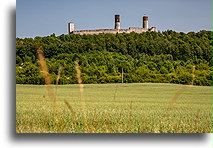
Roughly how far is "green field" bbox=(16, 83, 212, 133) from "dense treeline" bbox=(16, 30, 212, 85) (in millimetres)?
154

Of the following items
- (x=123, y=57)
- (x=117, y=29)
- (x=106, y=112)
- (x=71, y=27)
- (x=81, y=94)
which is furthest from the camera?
(x=81, y=94)

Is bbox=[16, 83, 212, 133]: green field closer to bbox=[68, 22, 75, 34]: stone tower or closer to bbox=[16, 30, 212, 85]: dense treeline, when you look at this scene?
bbox=[16, 30, 212, 85]: dense treeline

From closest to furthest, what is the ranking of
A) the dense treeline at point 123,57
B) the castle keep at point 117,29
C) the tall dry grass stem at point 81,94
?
the tall dry grass stem at point 81,94 < the castle keep at point 117,29 < the dense treeline at point 123,57

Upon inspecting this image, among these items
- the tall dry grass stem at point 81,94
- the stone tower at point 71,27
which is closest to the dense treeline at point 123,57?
the tall dry grass stem at point 81,94

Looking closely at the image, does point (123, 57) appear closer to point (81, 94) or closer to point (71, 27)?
point (81, 94)

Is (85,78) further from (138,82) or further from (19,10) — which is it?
(19,10)

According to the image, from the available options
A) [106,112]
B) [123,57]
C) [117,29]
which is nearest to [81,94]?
[123,57]

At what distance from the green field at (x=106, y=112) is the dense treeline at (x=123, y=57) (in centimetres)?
15

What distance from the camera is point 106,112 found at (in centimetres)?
562

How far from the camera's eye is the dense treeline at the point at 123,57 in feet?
19.6

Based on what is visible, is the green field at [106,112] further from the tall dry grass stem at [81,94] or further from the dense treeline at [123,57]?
the dense treeline at [123,57]

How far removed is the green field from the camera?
17.0 feet

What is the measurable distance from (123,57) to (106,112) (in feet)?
3.81

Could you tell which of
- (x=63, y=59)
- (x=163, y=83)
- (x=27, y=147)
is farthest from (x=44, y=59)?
(x=163, y=83)
